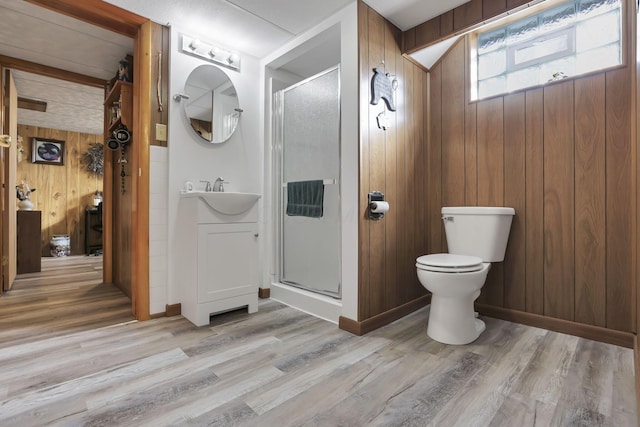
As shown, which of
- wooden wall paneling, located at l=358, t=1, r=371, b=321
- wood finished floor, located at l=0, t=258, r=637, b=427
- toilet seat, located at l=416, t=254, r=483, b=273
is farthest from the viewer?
wooden wall paneling, located at l=358, t=1, r=371, b=321

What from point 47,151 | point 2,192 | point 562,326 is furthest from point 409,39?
point 47,151

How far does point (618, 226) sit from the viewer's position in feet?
5.95

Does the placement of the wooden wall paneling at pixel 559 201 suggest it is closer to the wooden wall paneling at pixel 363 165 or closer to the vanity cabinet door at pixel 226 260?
the wooden wall paneling at pixel 363 165

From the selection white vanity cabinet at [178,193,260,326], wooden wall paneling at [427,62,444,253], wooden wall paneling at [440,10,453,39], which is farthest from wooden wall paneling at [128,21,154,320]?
wooden wall paneling at [427,62,444,253]

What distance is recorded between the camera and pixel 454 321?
1.83m

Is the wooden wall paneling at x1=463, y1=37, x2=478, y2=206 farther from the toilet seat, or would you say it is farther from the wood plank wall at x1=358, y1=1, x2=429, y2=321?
the toilet seat

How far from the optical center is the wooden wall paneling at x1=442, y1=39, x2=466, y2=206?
2428 mm

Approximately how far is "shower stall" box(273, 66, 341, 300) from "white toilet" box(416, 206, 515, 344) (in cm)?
67

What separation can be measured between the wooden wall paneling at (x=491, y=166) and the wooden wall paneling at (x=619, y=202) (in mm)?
559

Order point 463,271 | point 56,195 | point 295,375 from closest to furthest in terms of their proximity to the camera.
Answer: point 295,375 < point 463,271 < point 56,195

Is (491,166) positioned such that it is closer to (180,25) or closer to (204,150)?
(204,150)

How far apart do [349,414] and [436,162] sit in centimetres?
199

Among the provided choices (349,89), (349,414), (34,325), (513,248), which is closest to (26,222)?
(34,325)

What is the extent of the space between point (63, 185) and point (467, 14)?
6.35 m
